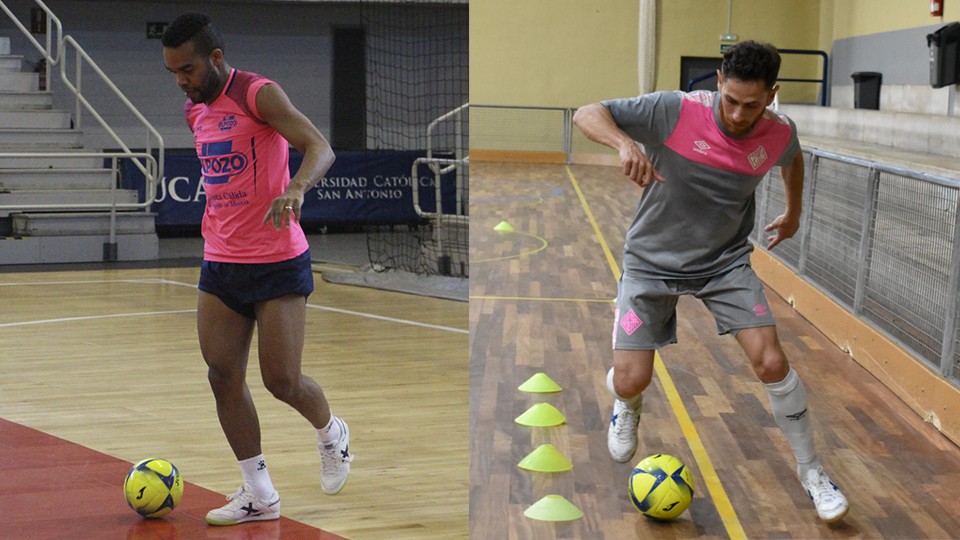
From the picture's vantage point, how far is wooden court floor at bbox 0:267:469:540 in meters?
4.24

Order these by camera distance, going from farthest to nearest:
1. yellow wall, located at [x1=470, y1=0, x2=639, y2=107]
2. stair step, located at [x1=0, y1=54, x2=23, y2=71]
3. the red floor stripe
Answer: yellow wall, located at [x1=470, y1=0, x2=639, y2=107]
stair step, located at [x1=0, y1=54, x2=23, y2=71]
the red floor stripe

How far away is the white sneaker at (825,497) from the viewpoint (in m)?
Answer: 4.11

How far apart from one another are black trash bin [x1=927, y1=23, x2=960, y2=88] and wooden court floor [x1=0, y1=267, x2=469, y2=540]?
697 cm

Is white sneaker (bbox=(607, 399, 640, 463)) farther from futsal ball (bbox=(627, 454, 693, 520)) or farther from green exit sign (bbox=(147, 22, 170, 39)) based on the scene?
green exit sign (bbox=(147, 22, 170, 39))

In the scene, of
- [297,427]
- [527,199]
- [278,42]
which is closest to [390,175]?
[527,199]

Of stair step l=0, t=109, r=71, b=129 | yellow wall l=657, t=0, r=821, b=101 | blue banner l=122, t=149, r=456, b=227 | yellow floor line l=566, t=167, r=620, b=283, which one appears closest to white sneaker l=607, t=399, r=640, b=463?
yellow floor line l=566, t=167, r=620, b=283

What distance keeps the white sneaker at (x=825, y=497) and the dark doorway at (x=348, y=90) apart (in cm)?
1425

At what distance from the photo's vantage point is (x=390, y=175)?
48.0 feet

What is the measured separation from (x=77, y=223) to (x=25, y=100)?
10.1 feet

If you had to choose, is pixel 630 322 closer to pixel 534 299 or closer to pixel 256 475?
pixel 256 475

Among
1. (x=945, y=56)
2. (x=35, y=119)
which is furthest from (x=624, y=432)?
(x=35, y=119)

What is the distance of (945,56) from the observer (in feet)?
42.7

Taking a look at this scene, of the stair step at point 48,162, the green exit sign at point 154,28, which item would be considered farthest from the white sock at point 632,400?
the green exit sign at point 154,28

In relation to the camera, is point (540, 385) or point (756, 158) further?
point (540, 385)
